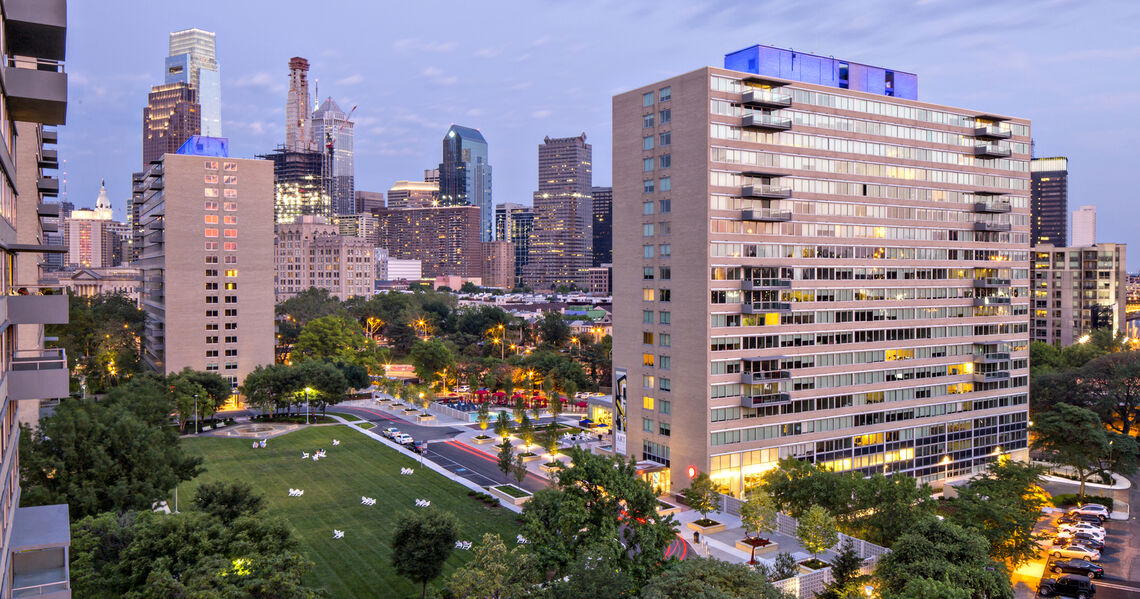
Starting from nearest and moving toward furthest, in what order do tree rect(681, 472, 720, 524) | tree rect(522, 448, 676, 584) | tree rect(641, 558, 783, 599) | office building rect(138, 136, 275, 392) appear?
tree rect(641, 558, 783, 599)
tree rect(522, 448, 676, 584)
tree rect(681, 472, 720, 524)
office building rect(138, 136, 275, 392)

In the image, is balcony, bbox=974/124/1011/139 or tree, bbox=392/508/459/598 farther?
balcony, bbox=974/124/1011/139

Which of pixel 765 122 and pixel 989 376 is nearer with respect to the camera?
pixel 765 122

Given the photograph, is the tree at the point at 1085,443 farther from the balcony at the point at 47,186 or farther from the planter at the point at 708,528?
the balcony at the point at 47,186

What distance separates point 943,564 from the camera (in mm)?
39125

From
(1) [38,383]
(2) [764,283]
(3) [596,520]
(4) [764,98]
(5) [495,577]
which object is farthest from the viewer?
(2) [764,283]

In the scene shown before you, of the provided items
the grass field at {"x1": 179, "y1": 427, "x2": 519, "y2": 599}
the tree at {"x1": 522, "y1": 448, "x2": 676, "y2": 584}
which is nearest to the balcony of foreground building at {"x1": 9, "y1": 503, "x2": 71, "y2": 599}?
the grass field at {"x1": 179, "y1": 427, "x2": 519, "y2": 599}

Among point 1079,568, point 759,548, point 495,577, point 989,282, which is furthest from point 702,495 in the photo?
point 989,282

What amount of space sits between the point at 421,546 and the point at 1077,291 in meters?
184

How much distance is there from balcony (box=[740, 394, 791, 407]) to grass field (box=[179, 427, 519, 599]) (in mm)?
25097

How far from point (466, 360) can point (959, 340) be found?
88940mm

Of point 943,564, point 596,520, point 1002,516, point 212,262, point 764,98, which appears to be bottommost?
point 1002,516

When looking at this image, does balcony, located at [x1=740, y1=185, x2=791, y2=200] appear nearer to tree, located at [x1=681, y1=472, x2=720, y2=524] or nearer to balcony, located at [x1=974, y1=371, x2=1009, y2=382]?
tree, located at [x1=681, y1=472, x2=720, y2=524]

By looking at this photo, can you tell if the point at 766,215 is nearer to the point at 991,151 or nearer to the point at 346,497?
the point at 991,151

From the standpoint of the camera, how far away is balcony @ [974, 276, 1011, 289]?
294 feet
